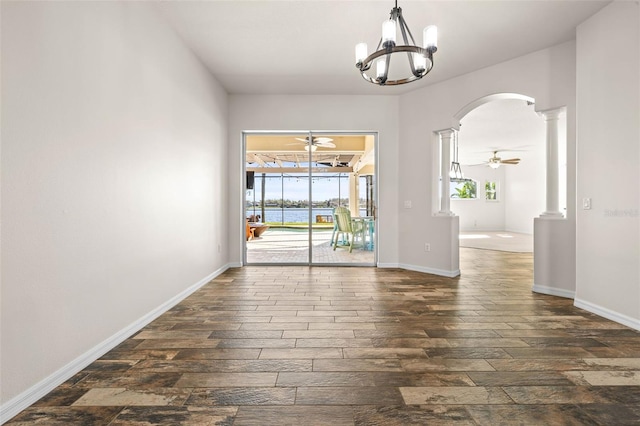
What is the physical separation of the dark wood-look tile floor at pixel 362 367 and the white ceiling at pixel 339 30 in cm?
285

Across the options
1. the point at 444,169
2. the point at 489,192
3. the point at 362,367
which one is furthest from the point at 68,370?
the point at 489,192

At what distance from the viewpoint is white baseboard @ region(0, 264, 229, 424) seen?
158 centimetres

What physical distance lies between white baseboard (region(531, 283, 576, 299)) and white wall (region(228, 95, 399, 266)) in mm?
1995

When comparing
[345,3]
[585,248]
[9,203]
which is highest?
[345,3]

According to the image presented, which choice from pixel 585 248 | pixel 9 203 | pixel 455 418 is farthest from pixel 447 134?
pixel 9 203

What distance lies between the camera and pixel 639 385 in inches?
71.4

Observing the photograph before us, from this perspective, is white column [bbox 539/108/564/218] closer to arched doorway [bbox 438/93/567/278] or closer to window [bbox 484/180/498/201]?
arched doorway [bbox 438/93/567/278]

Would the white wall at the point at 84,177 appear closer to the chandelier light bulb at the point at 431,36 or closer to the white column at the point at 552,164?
the chandelier light bulb at the point at 431,36

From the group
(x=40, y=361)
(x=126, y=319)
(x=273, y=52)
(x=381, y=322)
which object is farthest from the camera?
(x=273, y=52)

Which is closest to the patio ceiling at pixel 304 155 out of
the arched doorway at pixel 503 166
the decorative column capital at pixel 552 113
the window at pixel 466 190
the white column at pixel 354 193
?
the white column at pixel 354 193

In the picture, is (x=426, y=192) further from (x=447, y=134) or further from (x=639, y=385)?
(x=639, y=385)

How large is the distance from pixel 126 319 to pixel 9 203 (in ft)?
4.18

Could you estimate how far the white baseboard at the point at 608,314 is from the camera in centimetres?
264

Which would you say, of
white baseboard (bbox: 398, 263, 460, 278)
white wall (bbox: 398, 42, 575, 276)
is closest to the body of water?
white wall (bbox: 398, 42, 575, 276)
